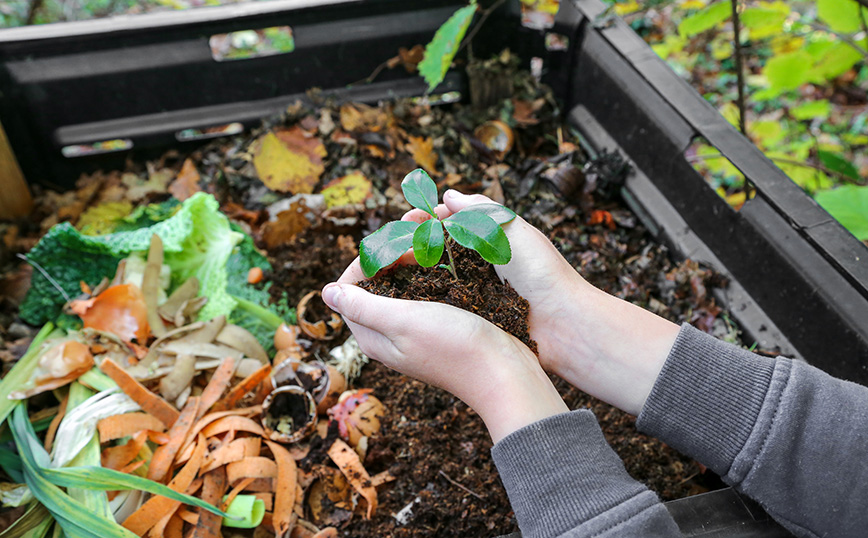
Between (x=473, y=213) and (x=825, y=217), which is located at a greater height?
(x=473, y=213)

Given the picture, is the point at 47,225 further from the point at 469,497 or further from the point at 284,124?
the point at 469,497

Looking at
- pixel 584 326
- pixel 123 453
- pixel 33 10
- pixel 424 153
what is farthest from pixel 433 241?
pixel 33 10

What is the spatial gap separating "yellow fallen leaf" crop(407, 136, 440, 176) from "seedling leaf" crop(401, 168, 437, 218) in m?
1.00

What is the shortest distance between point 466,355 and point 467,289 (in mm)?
167

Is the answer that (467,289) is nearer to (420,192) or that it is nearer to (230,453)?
(420,192)

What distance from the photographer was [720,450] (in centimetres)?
103

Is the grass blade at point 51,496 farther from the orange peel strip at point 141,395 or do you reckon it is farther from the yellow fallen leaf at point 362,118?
the yellow fallen leaf at point 362,118

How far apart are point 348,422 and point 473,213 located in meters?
0.70

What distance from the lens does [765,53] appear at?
13.1 feet

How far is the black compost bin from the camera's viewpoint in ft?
4.65

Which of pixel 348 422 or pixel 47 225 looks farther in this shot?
pixel 47 225

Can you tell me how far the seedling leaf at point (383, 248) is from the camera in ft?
3.31

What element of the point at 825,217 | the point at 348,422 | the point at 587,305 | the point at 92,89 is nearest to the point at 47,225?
the point at 92,89

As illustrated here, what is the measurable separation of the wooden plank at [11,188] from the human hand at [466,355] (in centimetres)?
173
